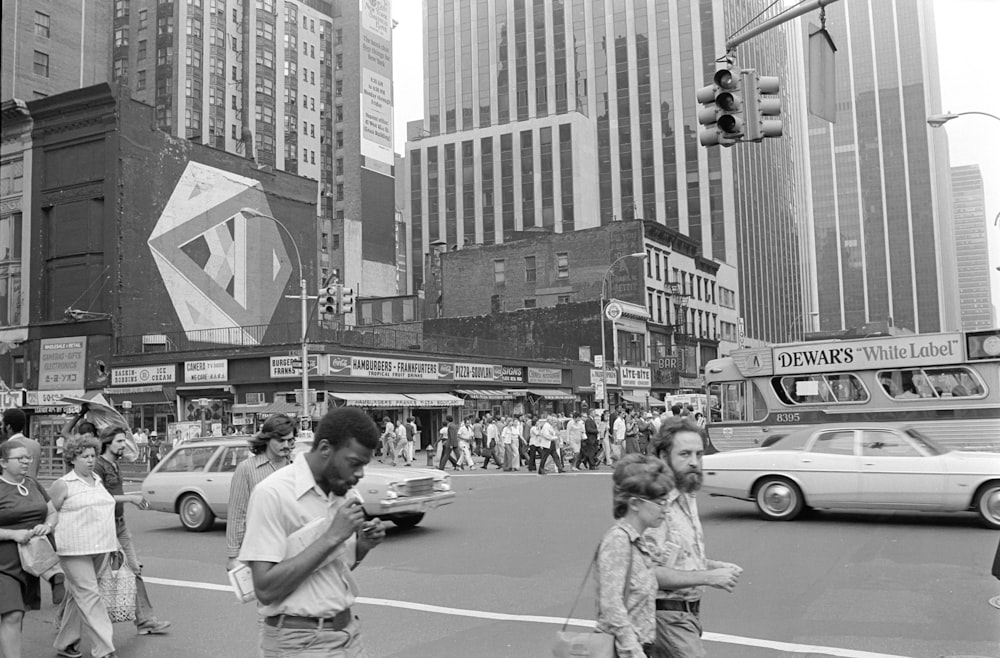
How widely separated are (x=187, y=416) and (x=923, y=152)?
33605mm

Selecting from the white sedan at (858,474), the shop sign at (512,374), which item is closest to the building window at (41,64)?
the shop sign at (512,374)

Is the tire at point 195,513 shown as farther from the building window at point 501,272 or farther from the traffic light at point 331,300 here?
the building window at point 501,272

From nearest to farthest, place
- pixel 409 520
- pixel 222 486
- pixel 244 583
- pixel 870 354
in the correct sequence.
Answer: pixel 244 583 < pixel 222 486 < pixel 409 520 < pixel 870 354

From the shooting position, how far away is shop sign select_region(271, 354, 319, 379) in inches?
1330

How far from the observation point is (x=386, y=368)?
37.0 meters

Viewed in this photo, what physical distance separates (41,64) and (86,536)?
53973 millimetres

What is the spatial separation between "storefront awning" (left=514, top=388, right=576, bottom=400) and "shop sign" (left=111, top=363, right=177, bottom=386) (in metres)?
18.0

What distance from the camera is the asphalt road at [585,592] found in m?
6.79

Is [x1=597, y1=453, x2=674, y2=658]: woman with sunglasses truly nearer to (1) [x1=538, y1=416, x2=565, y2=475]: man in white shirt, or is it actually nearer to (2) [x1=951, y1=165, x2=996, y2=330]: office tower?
(2) [x1=951, y1=165, x2=996, y2=330]: office tower

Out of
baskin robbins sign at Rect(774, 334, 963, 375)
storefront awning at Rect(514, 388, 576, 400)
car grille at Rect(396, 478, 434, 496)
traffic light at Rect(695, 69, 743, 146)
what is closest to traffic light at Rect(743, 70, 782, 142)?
traffic light at Rect(695, 69, 743, 146)

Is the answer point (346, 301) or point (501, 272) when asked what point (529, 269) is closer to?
point (501, 272)

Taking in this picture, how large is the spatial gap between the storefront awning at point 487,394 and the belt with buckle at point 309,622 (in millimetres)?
38045

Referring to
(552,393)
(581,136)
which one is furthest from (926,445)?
(581,136)

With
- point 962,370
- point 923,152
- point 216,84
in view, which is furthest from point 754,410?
point 216,84
